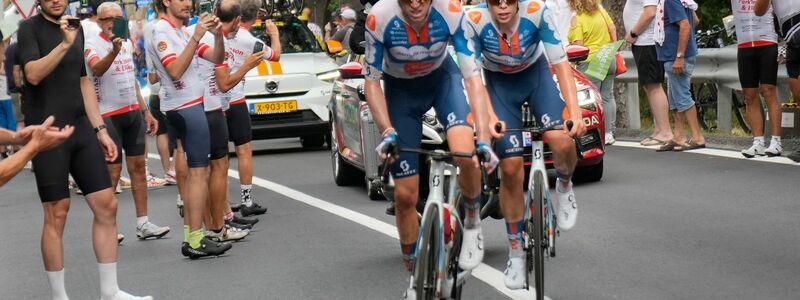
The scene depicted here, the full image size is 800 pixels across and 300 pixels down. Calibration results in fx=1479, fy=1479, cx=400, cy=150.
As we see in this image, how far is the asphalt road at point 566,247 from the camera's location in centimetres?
830

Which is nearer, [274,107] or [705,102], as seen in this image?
[705,102]

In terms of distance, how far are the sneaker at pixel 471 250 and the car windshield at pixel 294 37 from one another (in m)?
13.9

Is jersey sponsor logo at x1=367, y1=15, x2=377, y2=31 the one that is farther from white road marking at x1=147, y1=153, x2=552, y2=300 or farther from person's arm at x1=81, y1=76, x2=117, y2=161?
person's arm at x1=81, y1=76, x2=117, y2=161

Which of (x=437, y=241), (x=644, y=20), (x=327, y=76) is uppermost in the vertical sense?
(x=437, y=241)

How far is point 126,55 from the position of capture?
38.5 feet

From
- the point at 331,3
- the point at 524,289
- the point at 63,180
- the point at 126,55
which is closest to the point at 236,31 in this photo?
the point at 126,55

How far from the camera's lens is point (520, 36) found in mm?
8023

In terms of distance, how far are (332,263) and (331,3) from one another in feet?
136

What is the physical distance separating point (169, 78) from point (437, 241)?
155 inches

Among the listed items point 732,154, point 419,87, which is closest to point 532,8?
point 419,87

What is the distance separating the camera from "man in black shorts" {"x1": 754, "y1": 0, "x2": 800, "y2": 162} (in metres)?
13.4

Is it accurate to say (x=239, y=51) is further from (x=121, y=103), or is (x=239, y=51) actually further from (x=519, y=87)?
(x=519, y=87)

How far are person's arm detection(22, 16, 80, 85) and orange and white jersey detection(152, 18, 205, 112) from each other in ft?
6.93

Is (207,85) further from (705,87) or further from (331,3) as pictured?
(331,3)
